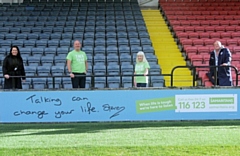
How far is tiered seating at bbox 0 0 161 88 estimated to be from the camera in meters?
12.3

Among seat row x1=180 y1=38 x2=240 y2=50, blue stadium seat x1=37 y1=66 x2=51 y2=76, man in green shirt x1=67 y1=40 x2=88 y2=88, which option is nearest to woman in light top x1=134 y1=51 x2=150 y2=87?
man in green shirt x1=67 y1=40 x2=88 y2=88

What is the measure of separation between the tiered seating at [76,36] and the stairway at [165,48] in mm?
638

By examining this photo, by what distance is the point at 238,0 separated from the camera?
69.8 ft

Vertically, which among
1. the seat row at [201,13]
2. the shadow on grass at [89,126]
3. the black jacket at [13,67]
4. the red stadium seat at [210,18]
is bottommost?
the shadow on grass at [89,126]

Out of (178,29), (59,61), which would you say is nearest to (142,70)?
(59,61)

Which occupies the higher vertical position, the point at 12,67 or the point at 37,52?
the point at 37,52

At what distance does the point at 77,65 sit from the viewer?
356 inches

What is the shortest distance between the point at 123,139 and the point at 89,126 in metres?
1.69

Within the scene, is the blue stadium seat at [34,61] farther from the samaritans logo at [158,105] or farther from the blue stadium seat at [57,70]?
the samaritans logo at [158,105]

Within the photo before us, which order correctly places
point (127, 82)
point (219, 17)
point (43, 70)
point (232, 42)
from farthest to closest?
point (219, 17)
point (232, 42)
point (43, 70)
point (127, 82)

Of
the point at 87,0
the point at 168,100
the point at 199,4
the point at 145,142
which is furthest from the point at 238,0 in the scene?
the point at 145,142

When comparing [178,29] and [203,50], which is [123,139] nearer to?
[203,50]

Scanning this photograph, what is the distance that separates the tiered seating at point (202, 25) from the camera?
14406 mm

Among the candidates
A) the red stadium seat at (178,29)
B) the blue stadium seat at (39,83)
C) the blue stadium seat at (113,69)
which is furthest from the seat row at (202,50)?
the blue stadium seat at (39,83)
